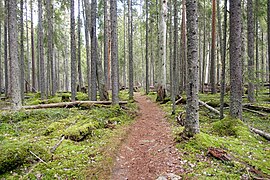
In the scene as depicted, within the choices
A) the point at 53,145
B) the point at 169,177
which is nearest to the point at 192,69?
the point at 169,177

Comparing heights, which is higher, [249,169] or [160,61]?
[160,61]

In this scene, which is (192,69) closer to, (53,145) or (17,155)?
(53,145)

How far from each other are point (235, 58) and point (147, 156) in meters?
4.63

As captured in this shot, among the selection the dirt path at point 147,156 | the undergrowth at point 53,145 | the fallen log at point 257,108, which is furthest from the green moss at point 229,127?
the fallen log at point 257,108

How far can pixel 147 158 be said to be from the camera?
5379 millimetres

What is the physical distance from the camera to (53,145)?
5.70 meters

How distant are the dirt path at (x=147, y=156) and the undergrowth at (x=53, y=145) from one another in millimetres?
322

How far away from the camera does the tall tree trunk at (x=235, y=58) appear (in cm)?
751

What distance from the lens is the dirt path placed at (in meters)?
4.58

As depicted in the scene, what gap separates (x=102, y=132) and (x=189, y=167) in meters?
3.64

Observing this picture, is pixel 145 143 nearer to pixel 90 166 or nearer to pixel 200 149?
pixel 200 149

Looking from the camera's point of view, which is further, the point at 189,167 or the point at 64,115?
the point at 64,115

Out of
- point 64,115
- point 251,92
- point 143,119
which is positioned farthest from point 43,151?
point 251,92

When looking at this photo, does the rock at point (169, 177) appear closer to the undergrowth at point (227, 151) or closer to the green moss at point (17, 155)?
the undergrowth at point (227, 151)
